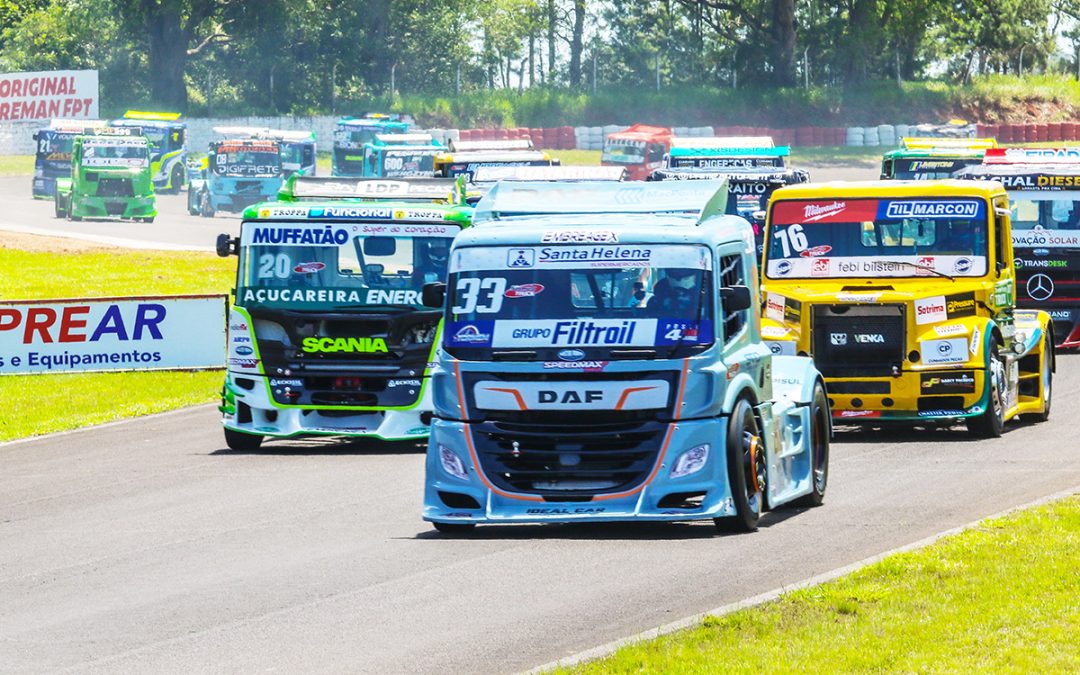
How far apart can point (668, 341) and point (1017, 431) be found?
7.71m

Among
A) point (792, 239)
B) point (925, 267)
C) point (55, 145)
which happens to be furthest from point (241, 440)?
point (55, 145)

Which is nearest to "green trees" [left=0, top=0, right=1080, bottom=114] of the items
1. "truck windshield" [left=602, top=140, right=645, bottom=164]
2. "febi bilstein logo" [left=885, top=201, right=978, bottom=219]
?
"truck windshield" [left=602, top=140, right=645, bottom=164]

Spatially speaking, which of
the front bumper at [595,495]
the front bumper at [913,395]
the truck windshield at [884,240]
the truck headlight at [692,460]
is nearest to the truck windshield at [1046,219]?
the truck windshield at [884,240]

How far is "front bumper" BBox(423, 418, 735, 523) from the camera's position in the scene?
11828 millimetres

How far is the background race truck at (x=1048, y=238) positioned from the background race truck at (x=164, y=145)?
4085cm

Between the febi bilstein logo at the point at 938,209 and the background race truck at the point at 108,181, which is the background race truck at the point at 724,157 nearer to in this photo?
the febi bilstein logo at the point at 938,209

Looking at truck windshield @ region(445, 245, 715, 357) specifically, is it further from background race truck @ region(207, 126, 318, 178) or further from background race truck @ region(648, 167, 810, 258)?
background race truck @ region(207, 126, 318, 178)

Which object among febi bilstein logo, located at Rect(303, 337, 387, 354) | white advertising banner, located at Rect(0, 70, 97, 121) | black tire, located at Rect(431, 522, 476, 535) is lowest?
black tire, located at Rect(431, 522, 476, 535)

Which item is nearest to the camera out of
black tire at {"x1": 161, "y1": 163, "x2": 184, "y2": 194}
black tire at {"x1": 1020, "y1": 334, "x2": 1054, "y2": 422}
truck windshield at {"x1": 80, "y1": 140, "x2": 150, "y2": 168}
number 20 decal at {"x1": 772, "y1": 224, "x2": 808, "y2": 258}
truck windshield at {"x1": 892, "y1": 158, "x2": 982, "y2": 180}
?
number 20 decal at {"x1": 772, "y1": 224, "x2": 808, "y2": 258}

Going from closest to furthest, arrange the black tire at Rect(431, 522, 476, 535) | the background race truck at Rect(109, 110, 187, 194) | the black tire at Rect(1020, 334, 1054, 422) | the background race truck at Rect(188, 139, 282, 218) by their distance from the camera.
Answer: the black tire at Rect(431, 522, 476, 535), the black tire at Rect(1020, 334, 1054, 422), the background race truck at Rect(188, 139, 282, 218), the background race truck at Rect(109, 110, 187, 194)

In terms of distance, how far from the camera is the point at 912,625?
864cm

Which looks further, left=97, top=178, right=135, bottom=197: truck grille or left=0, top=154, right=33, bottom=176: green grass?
left=0, top=154, right=33, bottom=176: green grass

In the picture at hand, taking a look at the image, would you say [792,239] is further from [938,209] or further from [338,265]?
[338,265]

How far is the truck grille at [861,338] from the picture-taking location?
17750 mm
